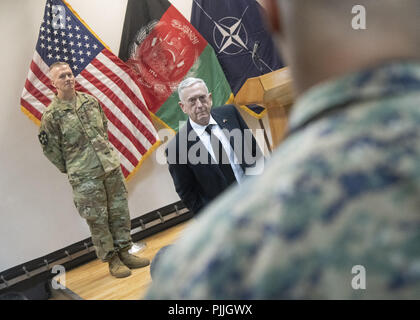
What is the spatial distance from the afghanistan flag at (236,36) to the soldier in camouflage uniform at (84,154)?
2267 mm

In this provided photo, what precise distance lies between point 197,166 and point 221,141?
7.8 inches

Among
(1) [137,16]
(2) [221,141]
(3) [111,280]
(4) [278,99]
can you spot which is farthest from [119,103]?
(4) [278,99]

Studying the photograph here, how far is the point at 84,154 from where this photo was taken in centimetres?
412

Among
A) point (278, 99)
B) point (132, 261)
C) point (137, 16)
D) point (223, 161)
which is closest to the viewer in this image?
point (278, 99)

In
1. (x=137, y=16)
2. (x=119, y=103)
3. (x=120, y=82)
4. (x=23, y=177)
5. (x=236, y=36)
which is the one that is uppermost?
(x=137, y=16)

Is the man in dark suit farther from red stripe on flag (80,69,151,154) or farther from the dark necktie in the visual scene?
red stripe on flag (80,69,151,154)

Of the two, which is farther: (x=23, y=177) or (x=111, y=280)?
(x=23, y=177)

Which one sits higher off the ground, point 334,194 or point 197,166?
point 334,194

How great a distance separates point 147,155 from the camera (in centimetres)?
534

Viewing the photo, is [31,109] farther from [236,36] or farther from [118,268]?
[236,36]

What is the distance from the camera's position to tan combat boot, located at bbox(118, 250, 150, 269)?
4.24 metres
